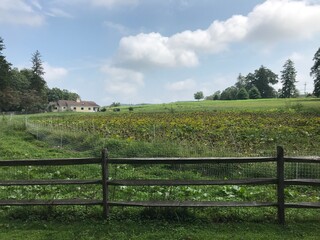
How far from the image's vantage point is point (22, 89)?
109125mm

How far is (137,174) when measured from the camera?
1164cm

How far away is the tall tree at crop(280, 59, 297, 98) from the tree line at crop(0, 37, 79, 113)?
8071 cm

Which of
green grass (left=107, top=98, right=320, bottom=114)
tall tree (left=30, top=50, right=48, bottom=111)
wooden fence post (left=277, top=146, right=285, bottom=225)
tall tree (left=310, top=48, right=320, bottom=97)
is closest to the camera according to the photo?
wooden fence post (left=277, top=146, right=285, bottom=225)

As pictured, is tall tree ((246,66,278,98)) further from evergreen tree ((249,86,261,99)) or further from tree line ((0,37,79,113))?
tree line ((0,37,79,113))

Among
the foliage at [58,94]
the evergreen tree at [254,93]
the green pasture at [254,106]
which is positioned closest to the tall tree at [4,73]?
the green pasture at [254,106]

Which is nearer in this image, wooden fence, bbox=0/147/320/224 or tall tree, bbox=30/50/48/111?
wooden fence, bbox=0/147/320/224

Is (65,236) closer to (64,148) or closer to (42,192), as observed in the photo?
(42,192)

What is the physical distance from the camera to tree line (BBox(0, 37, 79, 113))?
80.2m

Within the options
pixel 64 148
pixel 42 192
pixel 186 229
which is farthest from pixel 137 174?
pixel 64 148

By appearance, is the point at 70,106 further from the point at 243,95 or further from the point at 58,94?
the point at 243,95

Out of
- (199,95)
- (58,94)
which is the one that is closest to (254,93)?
(199,95)

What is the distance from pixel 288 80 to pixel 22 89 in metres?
88.5

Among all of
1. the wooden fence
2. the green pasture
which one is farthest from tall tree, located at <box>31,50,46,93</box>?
the wooden fence

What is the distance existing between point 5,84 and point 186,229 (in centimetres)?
8281
